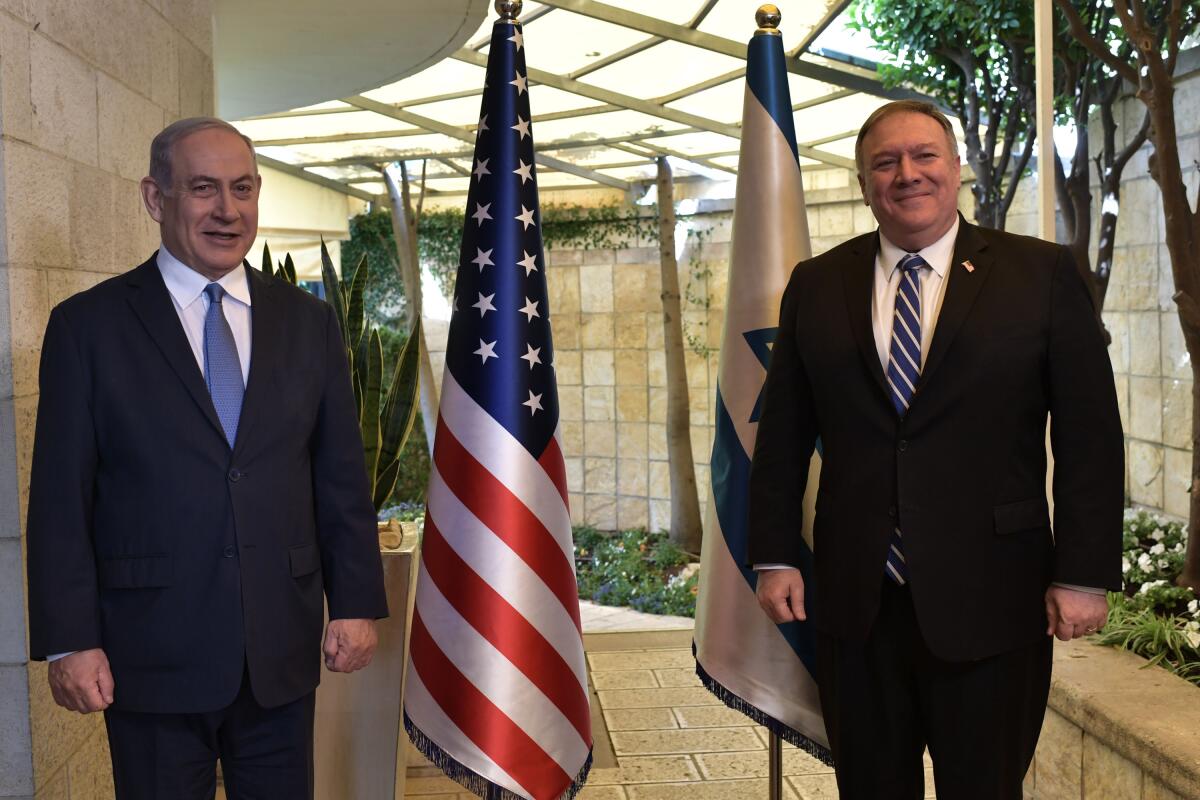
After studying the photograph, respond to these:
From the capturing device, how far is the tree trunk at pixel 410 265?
20.2 ft

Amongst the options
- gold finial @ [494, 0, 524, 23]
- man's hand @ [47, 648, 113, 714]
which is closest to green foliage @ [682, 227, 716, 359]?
gold finial @ [494, 0, 524, 23]

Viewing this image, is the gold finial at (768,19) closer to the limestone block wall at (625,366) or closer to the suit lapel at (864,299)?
the suit lapel at (864,299)

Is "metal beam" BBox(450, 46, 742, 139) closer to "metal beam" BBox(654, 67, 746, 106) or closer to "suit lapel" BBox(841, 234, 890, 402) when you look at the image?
"metal beam" BBox(654, 67, 746, 106)

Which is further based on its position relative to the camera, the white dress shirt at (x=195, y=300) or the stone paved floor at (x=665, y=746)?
the stone paved floor at (x=665, y=746)

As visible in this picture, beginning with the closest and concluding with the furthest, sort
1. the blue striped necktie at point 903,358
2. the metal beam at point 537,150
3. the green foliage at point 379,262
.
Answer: the blue striped necktie at point 903,358, the metal beam at point 537,150, the green foliage at point 379,262

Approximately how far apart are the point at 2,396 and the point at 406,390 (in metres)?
1.24

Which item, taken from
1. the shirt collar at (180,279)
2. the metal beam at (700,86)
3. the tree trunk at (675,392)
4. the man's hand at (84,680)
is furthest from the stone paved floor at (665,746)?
the metal beam at (700,86)

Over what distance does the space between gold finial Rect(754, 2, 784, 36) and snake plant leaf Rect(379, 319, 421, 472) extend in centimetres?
121

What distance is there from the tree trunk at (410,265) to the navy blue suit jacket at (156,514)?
441cm

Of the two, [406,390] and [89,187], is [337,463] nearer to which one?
[89,187]

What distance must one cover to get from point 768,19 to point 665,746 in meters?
2.29

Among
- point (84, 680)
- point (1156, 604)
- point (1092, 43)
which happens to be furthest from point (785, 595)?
point (1092, 43)

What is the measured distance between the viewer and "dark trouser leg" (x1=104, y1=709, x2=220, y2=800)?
1.60 m

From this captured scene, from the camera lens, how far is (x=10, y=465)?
1915mm
